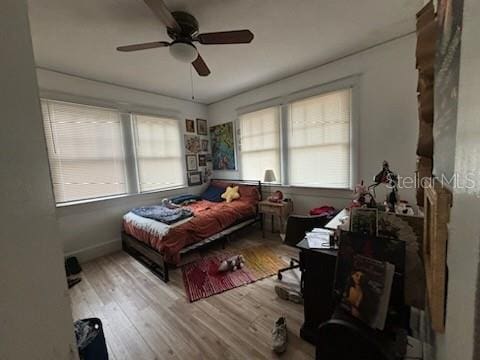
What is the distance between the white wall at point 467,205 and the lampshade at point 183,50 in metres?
2.06

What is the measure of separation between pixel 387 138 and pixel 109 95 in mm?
4141

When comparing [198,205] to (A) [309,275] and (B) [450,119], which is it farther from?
(B) [450,119]

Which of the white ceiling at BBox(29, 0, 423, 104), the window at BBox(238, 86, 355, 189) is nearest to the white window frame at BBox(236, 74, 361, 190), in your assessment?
the window at BBox(238, 86, 355, 189)

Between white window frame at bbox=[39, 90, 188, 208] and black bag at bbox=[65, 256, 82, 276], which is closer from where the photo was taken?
black bag at bbox=[65, 256, 82, 276]

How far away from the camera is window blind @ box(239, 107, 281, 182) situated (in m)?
3.85

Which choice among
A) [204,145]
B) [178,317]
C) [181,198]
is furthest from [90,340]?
[204,145]

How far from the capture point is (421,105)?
0.98 meters

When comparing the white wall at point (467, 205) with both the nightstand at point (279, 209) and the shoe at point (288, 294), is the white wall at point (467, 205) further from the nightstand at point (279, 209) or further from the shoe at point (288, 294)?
the nightstand at point (279, 209)

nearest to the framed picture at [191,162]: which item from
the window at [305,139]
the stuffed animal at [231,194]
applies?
the stuffed animal at [231,194]

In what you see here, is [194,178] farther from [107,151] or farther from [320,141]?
[320,141]

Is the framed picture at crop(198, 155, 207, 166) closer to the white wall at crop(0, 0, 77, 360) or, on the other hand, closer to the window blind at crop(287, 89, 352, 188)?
the window blind at crop(287, 89, 352, 188)

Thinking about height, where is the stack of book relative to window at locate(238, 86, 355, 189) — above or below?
below

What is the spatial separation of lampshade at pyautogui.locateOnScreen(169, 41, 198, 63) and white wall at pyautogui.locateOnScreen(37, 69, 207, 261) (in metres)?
2.00

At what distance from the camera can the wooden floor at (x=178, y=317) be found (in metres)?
1.57
